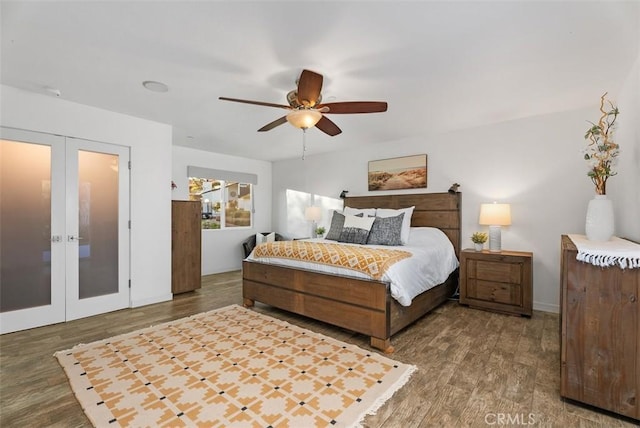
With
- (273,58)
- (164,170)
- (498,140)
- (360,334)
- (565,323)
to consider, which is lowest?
(360,334)

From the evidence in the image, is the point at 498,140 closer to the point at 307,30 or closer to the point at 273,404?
the point at 307,30

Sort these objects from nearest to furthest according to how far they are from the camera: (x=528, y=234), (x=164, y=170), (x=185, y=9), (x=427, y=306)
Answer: (x=185, y=9) < (x=427, y=306) < (x=528, y=234) < (x=164, y=170)

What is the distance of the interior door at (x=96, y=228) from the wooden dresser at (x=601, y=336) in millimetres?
4381

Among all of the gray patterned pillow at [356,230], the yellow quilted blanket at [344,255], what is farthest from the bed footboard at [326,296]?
the gray patterned pillow at [356,230]

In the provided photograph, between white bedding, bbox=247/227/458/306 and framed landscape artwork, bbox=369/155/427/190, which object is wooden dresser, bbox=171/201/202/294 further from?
framed landscape artwork, bbox=369/155/427/190

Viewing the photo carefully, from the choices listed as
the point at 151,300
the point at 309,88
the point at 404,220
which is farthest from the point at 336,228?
the point at 151,300

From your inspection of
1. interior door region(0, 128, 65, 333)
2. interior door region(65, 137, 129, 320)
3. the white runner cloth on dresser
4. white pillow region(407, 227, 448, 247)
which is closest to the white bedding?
white pillow region(407, 227, 448, 247)

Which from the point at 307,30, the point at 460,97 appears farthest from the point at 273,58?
the point at 460,97

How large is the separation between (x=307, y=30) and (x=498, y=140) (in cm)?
315

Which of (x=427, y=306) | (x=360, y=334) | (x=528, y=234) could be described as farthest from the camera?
(x=528, y=234)

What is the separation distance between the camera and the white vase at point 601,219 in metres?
2.11

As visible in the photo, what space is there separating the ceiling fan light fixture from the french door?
2456mm

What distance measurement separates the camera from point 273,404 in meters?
1.80

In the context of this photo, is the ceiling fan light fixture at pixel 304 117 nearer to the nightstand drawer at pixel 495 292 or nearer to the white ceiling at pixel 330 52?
the white ceiling at pixel 330 52
